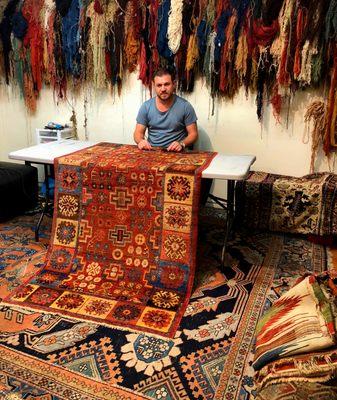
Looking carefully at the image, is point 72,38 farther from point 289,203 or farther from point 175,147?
point 289,203

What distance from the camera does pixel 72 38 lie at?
3480mm

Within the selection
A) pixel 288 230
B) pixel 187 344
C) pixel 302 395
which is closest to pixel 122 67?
pixel 288 230

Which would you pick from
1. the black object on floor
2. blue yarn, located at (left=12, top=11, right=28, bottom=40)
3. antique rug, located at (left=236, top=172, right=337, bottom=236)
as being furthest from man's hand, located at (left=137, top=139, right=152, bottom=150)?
blue yarn, located at (left=12, top=11, right=28, bottom=40)

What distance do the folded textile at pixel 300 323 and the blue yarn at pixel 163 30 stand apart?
231 cm

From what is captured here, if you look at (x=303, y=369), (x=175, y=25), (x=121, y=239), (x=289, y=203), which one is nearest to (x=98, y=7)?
(x=175, y=25)

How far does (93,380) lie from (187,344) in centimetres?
46

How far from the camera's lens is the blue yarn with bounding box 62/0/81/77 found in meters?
3.43

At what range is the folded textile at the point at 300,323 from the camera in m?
1.36

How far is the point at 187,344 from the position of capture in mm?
1737

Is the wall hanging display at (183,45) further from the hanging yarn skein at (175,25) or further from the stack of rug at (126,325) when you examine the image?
the stack of rug at (126,325)

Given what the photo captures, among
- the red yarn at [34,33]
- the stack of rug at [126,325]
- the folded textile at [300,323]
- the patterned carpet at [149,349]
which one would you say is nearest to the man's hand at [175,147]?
the stack of rug at [126,325]

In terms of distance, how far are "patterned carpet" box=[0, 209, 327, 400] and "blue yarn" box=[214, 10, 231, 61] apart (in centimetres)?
181

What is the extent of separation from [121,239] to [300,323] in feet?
3.95

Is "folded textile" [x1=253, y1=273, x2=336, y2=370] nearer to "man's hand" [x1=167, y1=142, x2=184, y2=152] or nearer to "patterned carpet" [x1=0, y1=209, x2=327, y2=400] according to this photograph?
"patterned carpet" [x1=0, y1=209, x2=327, y2=400]
